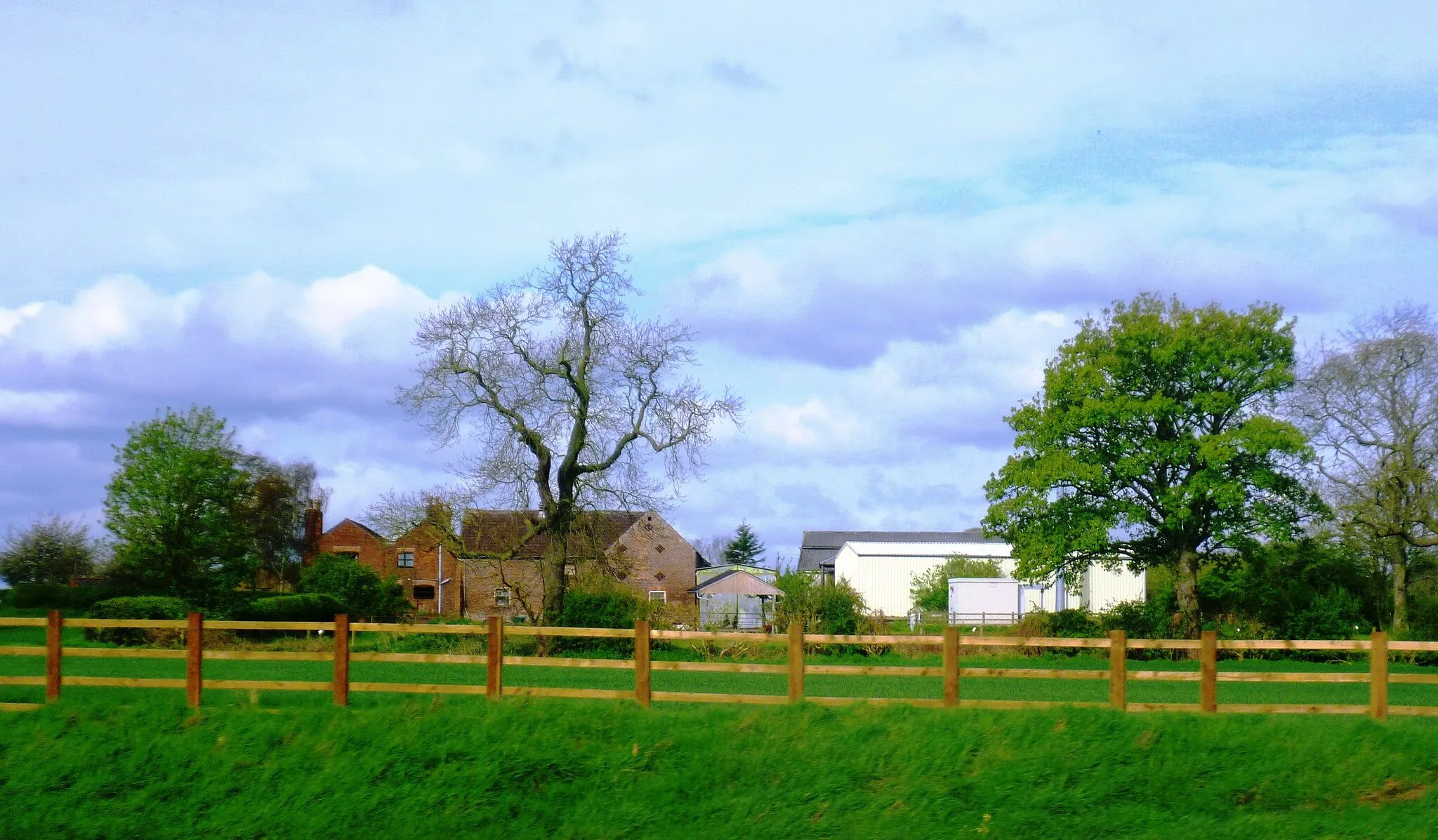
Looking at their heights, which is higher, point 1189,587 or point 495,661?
point 495,661

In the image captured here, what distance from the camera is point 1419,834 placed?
8.62m

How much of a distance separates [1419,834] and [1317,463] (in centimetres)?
3170

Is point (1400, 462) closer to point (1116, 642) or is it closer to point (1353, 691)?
point (1353, 691)

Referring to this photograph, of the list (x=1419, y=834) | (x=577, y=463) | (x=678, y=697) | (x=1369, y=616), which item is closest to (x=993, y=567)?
(x=1369, y=616)

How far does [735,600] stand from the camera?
2072 inches

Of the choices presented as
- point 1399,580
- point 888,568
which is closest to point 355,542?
point 888,568

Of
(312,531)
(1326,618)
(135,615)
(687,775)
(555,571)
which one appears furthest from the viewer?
(312,531)

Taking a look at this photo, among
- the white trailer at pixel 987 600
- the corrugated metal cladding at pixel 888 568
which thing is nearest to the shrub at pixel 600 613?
the white trailer at pixel 987 600

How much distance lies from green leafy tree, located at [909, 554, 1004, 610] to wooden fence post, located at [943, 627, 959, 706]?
49687 millimetres

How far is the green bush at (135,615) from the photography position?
1194 inches

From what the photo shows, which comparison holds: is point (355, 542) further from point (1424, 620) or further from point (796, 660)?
point (796, 660)

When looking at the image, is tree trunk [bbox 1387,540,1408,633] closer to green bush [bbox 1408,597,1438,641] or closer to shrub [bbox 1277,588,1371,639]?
green bush [bbox 1408,597,1438,641]

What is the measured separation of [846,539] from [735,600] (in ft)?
130

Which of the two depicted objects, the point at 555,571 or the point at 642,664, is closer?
the point at 642,664
